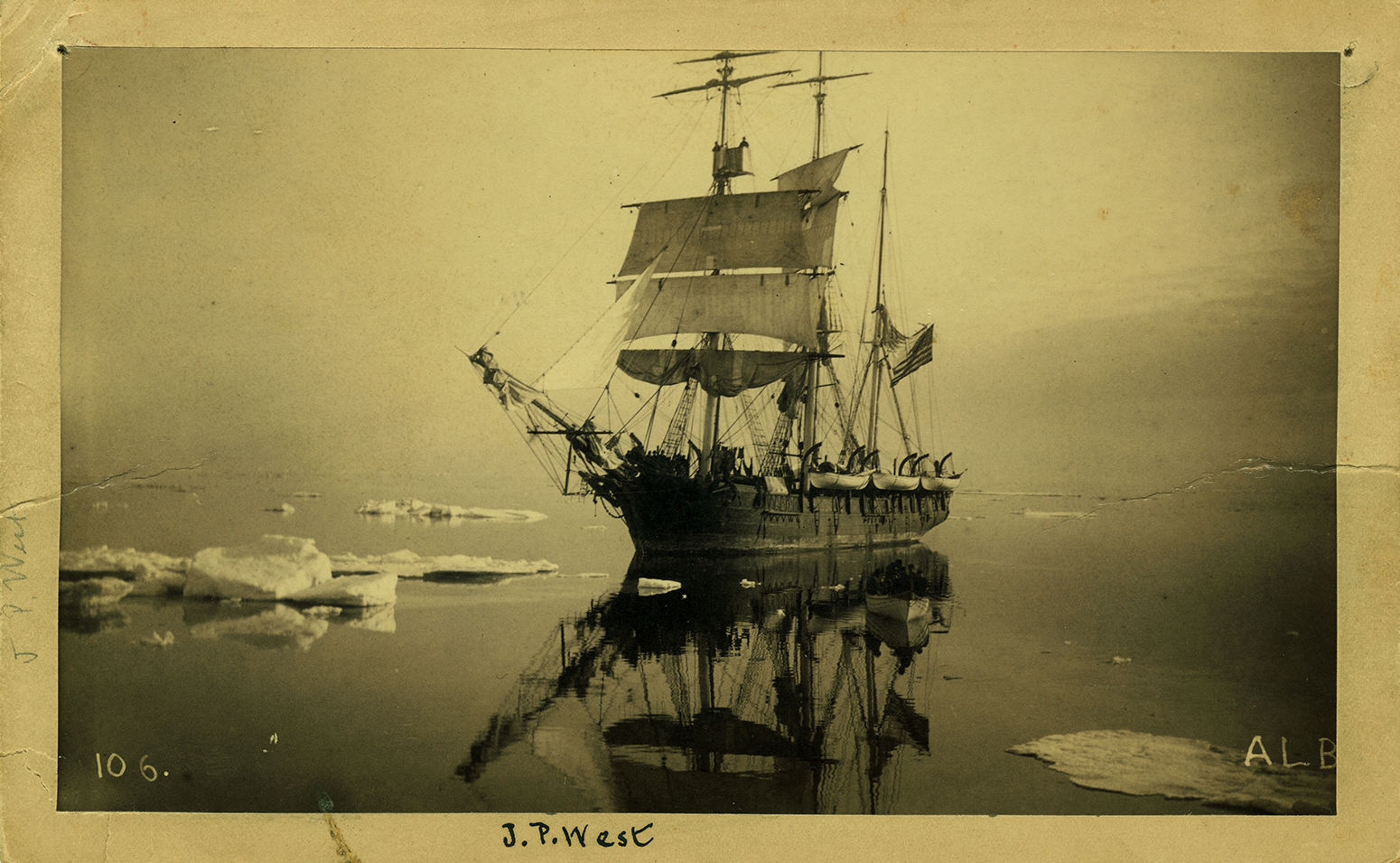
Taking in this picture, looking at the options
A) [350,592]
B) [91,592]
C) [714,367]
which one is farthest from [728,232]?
[91,592]

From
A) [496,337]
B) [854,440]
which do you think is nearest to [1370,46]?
[854,440]

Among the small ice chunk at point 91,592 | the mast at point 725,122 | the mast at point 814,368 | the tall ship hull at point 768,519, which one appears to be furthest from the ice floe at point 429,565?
the mast at point 725,122

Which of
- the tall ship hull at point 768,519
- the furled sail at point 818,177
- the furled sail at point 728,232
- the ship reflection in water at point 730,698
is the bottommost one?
the ship reflection in water at point 730,698

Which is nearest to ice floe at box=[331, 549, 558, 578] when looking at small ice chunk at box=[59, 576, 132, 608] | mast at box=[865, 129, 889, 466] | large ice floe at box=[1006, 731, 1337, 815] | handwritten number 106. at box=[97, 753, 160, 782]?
small ice chunk at box=[59, 576, 132, 608]

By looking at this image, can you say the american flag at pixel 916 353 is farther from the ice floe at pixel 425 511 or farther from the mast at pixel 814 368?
the ice floe at pixel 425 511

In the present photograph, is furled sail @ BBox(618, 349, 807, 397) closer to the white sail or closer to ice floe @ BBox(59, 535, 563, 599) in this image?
the white sail
